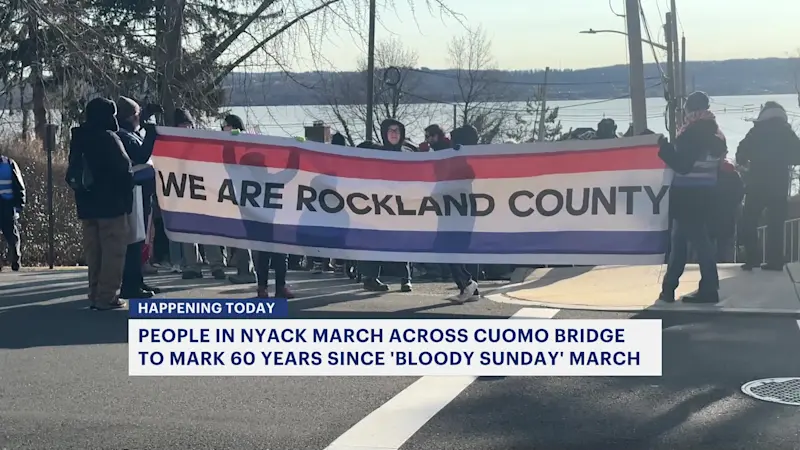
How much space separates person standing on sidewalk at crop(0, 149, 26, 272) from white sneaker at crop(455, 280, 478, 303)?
819 cm

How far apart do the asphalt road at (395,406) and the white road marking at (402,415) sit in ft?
0.05

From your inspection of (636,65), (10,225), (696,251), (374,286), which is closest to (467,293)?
(374,286)

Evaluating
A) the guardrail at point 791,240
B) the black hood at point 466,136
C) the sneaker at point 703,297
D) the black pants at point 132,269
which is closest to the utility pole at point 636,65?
the guardrail at point 791,240

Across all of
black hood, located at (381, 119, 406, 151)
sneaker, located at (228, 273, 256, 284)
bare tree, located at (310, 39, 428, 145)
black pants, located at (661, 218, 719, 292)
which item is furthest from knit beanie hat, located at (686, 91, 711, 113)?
bare tree, located at (310, 39, 428, 145)

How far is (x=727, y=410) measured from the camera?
6027 mm

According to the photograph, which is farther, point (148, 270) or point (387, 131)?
point (148, 270)

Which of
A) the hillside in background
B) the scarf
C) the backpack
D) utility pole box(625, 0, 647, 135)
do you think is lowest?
the backpack

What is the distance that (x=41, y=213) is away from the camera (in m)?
22.2

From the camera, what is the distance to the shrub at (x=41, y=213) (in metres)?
22.0

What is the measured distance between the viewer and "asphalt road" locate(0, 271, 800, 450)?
5.52 m

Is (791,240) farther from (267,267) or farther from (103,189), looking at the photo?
(103,189)

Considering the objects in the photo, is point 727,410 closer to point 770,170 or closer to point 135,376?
point 135,376

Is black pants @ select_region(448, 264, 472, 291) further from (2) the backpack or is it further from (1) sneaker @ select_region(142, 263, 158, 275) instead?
(1) sneaker @ select_region(142, 263, 158, 275)

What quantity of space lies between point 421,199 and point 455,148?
566 mm
